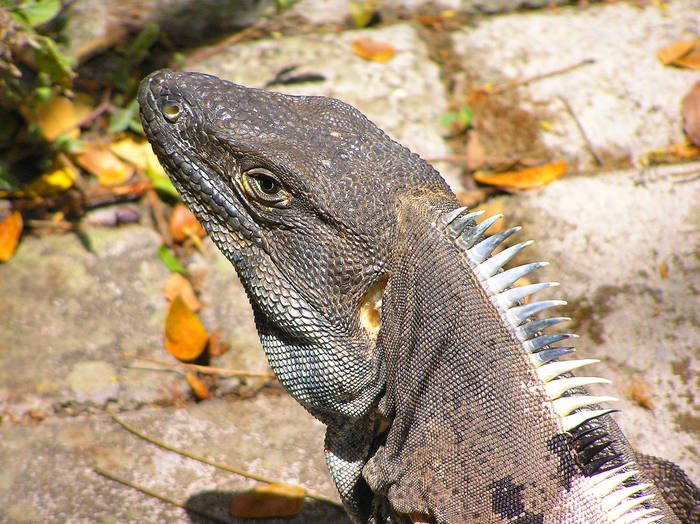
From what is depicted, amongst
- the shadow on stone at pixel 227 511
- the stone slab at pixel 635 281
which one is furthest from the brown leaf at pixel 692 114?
the shadow on stone at pixel 227 511

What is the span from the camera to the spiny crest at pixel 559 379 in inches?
93.7

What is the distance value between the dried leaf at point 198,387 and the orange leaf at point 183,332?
0.52 feet

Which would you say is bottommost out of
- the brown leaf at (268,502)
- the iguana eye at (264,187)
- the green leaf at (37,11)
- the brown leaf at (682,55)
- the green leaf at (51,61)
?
the brown leaf at (268,502)

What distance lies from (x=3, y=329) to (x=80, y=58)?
2.55 metres

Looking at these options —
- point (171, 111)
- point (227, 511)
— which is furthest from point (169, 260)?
point (171, 111)

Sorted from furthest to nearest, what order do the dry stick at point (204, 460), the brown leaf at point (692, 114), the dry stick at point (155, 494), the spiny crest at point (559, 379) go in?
the brown leaf at point (692, 114) < the dry stick at point (204, 460) < the dry stick at point (155, 494) < the spiny crest at point (559, 379)

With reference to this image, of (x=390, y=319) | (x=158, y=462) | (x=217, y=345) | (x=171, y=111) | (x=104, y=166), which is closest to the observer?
(x=390, y=319)

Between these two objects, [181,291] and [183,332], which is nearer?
[183,332]

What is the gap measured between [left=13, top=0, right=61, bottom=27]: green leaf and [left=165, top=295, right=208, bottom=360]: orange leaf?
2.23 meters

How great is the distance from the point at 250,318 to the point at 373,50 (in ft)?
9.33

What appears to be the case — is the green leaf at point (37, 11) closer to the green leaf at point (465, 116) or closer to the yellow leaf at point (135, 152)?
the yellow leaf at point (135, 152)

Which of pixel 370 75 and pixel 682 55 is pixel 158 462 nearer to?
pixel 370 75

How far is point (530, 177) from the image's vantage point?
205 inches

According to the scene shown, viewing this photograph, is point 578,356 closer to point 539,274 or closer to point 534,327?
point 539,274
